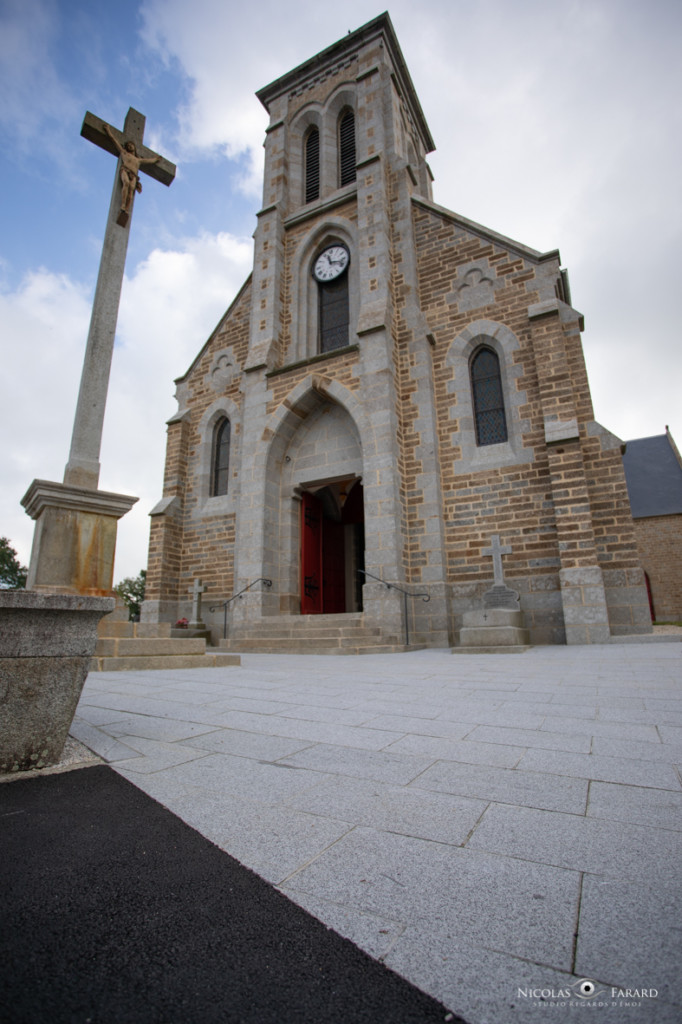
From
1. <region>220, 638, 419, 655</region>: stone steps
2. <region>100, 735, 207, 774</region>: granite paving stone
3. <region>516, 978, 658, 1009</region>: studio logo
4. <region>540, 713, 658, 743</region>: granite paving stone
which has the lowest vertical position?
<region>516, 978, 658, 1009</region>: studio logo

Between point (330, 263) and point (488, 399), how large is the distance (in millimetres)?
6036

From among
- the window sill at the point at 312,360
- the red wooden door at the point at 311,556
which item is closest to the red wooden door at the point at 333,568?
the red wooden door at the point at 311,556

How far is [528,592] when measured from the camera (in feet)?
30.8

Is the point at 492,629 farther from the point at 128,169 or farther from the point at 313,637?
the point at 128,169

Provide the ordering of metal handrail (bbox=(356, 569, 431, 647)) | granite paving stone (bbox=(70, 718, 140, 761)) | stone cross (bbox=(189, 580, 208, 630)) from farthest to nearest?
stone cross (bbox=(189, 580, 208, 630))
metal handrail (bbox=(356, 569, 431, 647))
granite paving stone (bbox=(70, 718, 140, 761))

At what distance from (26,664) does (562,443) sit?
358 inches

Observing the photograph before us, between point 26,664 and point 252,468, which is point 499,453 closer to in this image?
point 252,468

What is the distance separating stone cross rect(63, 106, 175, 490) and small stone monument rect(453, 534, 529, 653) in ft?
21.2

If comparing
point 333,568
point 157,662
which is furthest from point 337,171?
point 157,662

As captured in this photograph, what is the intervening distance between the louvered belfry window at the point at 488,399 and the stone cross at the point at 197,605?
7.55 metres

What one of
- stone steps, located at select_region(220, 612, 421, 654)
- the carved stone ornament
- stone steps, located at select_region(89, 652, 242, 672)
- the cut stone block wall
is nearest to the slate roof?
the cut stone block wall

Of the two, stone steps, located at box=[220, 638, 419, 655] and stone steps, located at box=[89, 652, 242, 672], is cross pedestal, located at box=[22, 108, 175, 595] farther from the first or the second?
stone steps, located at box=[220, 638, 419, 655]

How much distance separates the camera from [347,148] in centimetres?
1464

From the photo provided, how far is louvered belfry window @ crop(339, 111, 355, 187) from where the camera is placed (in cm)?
1427
